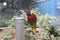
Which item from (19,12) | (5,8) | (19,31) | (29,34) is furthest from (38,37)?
(19,31)

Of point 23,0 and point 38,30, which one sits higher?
point 23,0

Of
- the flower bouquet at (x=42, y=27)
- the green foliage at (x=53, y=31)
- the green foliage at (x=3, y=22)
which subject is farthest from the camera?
the green foliage at (x=3, y=22)

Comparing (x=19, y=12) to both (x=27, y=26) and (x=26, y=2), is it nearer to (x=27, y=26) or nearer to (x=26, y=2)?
(x=26, y=2)

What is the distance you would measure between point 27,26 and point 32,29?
0.54 ft

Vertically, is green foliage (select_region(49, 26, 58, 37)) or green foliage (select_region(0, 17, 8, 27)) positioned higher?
green foliage (select_region(0, 17, 8, 27))

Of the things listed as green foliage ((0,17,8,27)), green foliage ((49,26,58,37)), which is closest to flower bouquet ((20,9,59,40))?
green foliage ((49,26,58,37))

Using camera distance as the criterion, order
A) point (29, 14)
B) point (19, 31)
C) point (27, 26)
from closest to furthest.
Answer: point (19, 31), point (29, 14), point (27, 26)

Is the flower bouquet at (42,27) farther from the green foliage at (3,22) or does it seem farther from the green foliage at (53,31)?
the green foliage at (3,22)

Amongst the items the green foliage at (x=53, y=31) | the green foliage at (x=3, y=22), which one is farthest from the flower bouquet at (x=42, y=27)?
the green foliage at (x=3, y=22)

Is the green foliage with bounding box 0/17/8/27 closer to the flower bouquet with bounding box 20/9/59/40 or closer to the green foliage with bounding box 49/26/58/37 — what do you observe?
the flower bouquet with bounding box 20/9/59/40

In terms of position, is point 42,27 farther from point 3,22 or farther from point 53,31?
point 3,22

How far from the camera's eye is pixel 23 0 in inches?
165

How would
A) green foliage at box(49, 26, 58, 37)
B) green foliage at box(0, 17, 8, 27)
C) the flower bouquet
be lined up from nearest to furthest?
the flower bouquet → green foliage at box(49, 26, 58, 37) → green foliage at box(0, 17, 8, 27)

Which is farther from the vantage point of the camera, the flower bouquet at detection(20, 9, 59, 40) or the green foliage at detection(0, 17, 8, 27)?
the green foliage at detection(0, 17, 8, 27)
